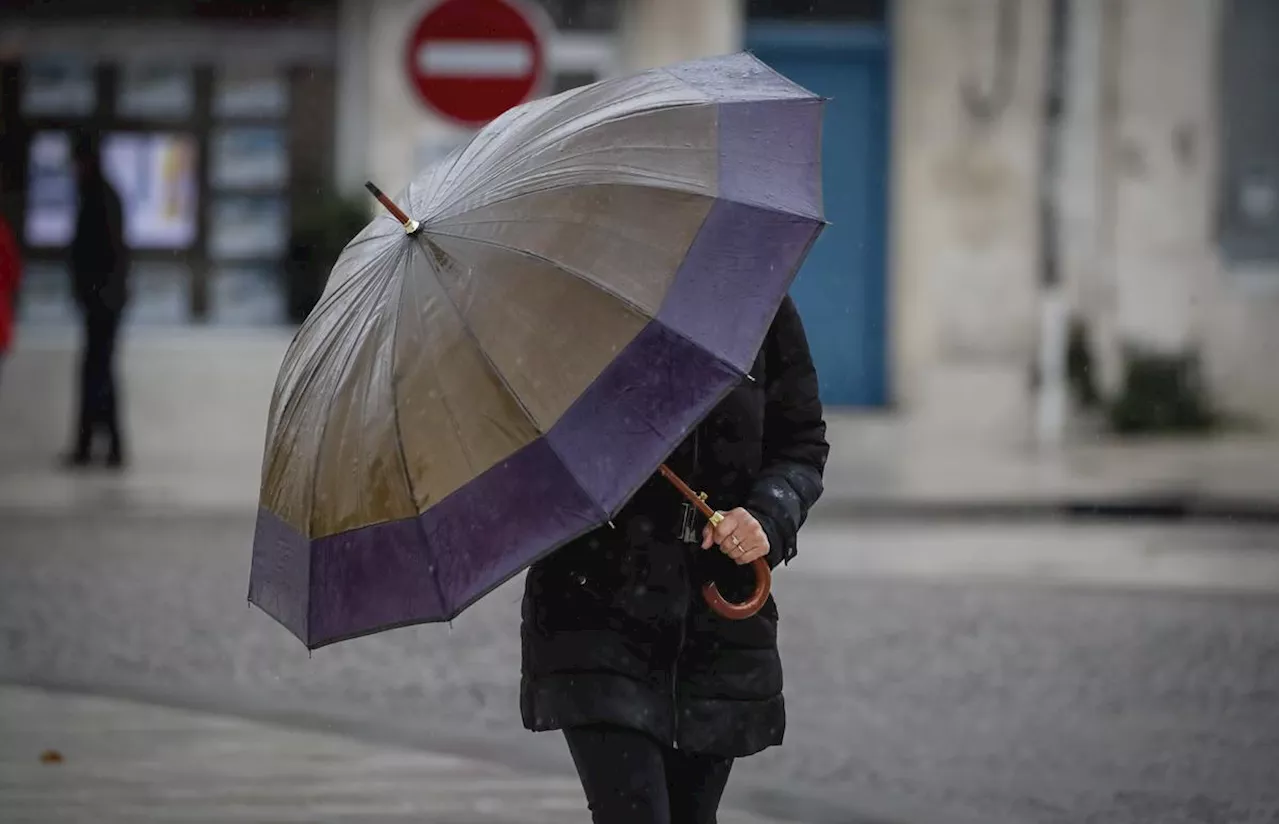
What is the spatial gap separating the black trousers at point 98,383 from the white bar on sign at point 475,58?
13.5 feet

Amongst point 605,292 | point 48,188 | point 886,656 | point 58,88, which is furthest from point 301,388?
point 58,88

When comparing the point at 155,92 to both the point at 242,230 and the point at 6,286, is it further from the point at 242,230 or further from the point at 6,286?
the point at 6,286

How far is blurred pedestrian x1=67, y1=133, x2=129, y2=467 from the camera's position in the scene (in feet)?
48.8

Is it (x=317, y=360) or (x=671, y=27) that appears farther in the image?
(x=671, y=27)

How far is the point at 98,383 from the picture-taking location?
48.5 feet

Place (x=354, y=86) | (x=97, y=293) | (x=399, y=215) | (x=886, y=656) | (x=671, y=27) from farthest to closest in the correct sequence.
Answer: (x=671, y=27), (x=354, y=86), (x=97, y=293), (x=886, y=656), (x=399, y=215)

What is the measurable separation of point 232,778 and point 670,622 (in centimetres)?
293

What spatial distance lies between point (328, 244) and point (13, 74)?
2768mm

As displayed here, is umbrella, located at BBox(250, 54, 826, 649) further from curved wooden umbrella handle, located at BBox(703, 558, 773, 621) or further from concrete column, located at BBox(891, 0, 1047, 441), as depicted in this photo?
concrete column, located at BBox(891, 0, 1047, 441)

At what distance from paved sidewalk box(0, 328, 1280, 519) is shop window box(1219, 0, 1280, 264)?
1.73m

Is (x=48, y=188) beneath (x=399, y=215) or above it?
beneath

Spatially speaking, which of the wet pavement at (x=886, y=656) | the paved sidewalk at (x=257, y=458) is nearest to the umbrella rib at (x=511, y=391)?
the wet pavement at (x=886, y=656)

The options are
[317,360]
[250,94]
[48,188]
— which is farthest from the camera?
[250,94]

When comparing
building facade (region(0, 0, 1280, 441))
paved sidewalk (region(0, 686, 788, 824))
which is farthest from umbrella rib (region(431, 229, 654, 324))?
building facade (region(0, 0, 1280, 441))
